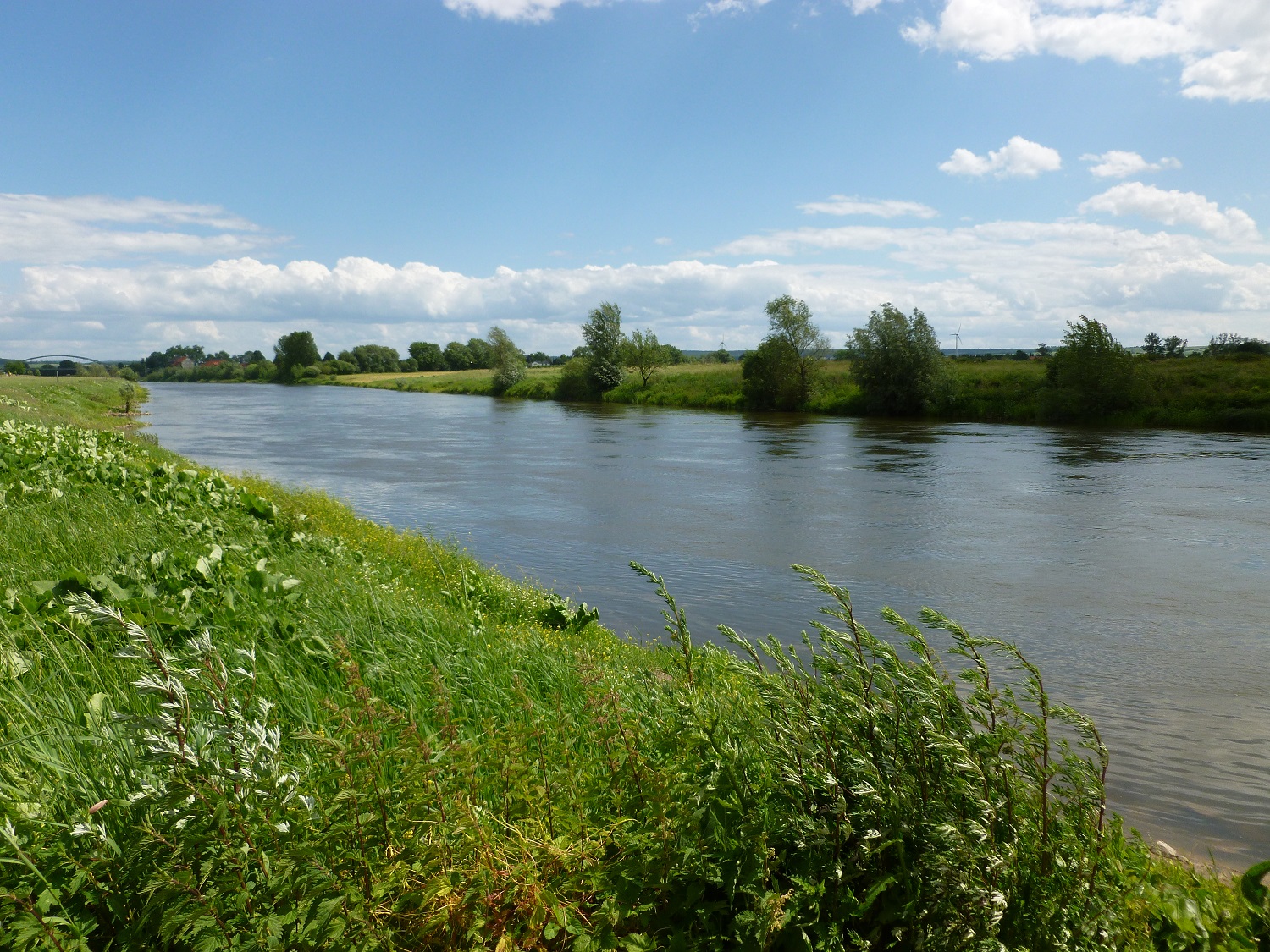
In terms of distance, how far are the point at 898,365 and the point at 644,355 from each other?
30647mm

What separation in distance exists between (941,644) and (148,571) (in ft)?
27.3

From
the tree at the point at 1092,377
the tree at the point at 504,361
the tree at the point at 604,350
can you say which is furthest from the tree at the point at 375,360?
the tree at the point at 1092,377

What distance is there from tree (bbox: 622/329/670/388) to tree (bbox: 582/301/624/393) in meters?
0.96

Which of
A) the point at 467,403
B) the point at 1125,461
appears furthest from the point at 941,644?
the point at 467,403

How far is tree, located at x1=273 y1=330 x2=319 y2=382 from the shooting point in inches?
6447

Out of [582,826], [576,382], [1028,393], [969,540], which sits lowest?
[969,540]

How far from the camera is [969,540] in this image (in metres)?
17.0

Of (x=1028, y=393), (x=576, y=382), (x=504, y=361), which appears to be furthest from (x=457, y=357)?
(x=1028, y=393)

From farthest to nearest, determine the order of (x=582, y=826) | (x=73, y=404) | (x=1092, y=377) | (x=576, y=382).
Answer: (x=576, y=382), (x=73, y=404), (x=1092, y=377), (x=582, y=826)

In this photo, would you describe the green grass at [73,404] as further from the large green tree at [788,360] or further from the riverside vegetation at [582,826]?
the large green tree at [788,360]

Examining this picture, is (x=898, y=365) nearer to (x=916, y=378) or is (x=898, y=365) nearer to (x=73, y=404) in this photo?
(x=916, y=378)

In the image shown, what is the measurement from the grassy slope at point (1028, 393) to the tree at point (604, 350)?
14.8 ft

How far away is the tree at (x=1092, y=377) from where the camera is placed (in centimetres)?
4256

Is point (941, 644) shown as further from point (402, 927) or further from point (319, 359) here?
point (319, 359)
